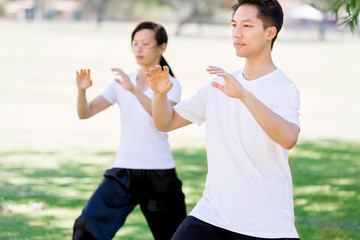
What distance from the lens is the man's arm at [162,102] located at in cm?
343

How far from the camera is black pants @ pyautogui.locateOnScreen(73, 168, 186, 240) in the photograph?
183 inches

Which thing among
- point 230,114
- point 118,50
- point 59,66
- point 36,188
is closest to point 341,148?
point 36,188

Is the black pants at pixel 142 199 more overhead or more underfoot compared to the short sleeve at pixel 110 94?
more underfoot

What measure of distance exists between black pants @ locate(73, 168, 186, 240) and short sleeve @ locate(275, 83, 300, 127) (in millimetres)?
1874

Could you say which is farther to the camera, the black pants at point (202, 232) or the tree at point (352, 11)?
the tree at point (352, 11)

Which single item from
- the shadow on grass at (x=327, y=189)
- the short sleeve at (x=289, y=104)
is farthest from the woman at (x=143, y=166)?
the shadow on grass at (x=327, y=189)

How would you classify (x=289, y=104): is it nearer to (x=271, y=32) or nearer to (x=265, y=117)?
(x=265, y=117)

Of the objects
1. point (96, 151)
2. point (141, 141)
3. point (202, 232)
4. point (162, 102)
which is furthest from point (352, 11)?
point (96, 151)

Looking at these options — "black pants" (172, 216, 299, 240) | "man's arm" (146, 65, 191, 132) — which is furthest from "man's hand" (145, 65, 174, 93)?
"black pants" (172, 216, 299, 240)

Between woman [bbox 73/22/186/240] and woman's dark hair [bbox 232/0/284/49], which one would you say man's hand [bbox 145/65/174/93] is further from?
woman [bbox 73/22/186/240]

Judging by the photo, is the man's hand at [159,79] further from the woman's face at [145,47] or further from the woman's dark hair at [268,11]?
the woman's face at [145,47]

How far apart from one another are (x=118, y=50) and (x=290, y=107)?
3820cm

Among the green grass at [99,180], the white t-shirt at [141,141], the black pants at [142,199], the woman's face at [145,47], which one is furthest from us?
the green grass at [99,180]

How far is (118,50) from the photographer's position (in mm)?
40844
